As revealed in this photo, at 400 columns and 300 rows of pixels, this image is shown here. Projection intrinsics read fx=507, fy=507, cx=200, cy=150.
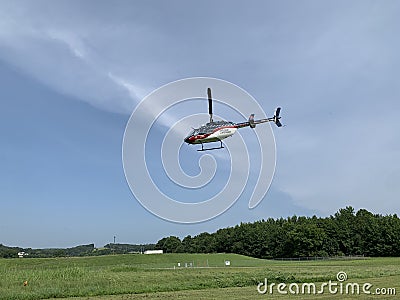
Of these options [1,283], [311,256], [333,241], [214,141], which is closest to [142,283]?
[1,283]

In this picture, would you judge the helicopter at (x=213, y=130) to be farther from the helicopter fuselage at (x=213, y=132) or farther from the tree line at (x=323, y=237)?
the tree line at (x=323, y=237)

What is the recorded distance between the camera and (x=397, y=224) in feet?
436

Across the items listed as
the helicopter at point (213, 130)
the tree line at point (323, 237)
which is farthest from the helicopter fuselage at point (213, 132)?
the tree line at point (323, 237)

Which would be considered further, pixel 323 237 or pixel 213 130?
pixel 323 237

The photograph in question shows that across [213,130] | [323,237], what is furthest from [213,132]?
[323,237]

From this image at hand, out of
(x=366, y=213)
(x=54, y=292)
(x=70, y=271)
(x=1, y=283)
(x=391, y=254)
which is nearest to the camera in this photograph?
(x=54, y=292)

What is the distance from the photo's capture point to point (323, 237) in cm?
14238

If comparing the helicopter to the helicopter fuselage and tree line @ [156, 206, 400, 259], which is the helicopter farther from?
tree line @ [156, 206, 400, 259]

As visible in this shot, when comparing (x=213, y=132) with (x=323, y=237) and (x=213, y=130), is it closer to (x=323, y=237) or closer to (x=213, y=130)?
(x=213, y=130)

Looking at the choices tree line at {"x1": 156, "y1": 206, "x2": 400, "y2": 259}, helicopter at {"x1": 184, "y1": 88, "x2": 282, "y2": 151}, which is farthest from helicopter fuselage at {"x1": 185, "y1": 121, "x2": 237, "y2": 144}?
tree line at {"x1": 156, "y1": 206, "x2": 400, "y2": 259}

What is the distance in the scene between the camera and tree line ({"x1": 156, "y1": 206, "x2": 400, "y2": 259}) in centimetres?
13475

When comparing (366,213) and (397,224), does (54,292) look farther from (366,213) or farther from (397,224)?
(366,213)

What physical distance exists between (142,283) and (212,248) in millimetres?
141733

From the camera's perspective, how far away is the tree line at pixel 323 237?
442ft
